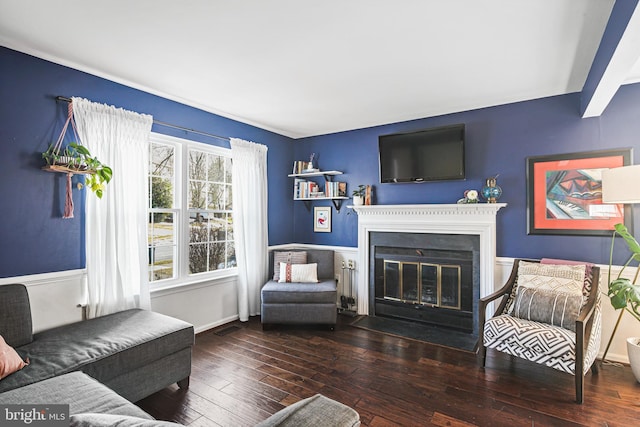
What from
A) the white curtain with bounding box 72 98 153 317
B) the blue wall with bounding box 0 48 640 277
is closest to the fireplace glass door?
the blue wall with bounding box 0 48 640 277

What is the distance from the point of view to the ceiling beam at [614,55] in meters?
1.58

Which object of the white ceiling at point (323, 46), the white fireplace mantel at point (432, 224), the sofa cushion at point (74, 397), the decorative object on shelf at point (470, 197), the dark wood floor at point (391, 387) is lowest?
the dark wood floor at point (391, 387)

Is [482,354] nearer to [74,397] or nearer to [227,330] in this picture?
[227,330]

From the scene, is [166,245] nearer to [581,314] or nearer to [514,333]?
[514,333]

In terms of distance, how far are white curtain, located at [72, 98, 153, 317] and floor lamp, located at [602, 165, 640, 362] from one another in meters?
3.85

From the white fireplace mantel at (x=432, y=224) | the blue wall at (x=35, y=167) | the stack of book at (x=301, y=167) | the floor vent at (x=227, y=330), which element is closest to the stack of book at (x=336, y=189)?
the white fireplace mantel at (x=432, y=224)

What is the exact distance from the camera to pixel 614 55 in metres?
1.85

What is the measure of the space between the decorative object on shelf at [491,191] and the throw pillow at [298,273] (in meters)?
2.09

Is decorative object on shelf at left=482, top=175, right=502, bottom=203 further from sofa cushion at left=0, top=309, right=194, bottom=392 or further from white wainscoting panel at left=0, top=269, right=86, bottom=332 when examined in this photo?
white wainscoting panel at left=0, top=269, right=86, bottom=332

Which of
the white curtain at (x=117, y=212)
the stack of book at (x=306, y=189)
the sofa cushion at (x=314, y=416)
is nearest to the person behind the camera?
the sofa cushion at (x=314, y=416)

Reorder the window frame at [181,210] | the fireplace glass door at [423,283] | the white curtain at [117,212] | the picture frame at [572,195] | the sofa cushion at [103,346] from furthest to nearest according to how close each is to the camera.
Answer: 1. the fireplace glass door at [423,283]
2. the window frame at [181,210]
3. the picture frame at [572,195]
4. the white curtain at [117,212]
5. the sofa cushion at [103,346]

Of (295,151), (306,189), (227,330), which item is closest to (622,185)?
(306,189)

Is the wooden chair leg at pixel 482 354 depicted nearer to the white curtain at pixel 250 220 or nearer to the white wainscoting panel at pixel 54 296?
the white curtain at pixel 250 220

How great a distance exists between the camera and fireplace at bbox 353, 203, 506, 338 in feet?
11.2
